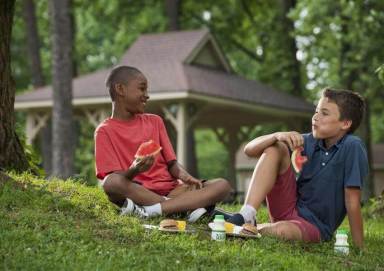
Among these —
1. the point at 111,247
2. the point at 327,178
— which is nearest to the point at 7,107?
the point at 111,247

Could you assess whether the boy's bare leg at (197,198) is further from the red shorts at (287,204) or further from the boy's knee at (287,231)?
the boy's knee at (287,231)

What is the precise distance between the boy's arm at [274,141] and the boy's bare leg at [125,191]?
2.98 ft

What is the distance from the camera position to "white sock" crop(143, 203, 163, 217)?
18.9 ft

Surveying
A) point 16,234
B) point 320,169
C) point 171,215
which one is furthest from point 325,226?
point 16,234

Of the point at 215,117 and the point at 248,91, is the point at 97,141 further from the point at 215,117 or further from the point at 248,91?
the point at 215,117

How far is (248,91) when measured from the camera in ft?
67.6

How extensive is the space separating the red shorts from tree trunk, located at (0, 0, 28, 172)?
2661mm

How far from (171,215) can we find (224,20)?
894 inches

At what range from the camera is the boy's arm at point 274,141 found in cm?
522

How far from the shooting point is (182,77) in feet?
59.5

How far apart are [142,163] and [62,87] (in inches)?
490

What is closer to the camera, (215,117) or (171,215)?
(171,215)

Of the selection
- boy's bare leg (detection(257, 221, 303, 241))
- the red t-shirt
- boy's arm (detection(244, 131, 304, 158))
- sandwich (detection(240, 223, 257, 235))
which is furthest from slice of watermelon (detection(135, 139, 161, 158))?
boy's bare leg (detection(257, 221, 303, 241))

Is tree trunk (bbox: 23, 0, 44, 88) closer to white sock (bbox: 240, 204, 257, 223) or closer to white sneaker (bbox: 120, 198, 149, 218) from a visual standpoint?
white sneaker (bbox: 120, 198, 149, 218)
